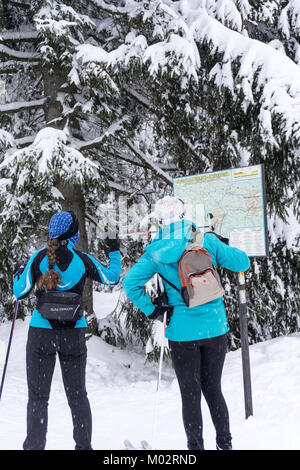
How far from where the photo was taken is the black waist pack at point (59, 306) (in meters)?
2.99

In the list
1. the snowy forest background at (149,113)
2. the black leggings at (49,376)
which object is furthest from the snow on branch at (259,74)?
the black leggings at (49,376)

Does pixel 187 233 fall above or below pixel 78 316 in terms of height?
above

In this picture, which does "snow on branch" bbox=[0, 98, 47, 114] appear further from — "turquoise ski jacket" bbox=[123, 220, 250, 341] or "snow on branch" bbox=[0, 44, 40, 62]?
"turquoise ski jacket" bbox=[123, 220, 250, 341]

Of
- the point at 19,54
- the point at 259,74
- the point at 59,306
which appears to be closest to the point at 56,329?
the point at 59,306

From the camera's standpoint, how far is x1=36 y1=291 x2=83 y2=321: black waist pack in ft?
9.81

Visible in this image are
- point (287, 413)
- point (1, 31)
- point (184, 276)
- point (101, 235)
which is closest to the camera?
point (184, 276)

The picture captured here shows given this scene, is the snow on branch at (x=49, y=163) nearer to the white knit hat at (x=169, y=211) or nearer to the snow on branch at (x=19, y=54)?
the snow on branch at (x=19, y=54)

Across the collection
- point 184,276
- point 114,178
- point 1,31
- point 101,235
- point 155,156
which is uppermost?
point 1,31

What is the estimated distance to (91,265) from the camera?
322cm

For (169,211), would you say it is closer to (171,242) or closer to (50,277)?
(171,242)

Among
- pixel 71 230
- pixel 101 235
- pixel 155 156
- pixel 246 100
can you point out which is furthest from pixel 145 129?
pixel 71 230

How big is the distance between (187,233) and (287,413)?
2354 mm

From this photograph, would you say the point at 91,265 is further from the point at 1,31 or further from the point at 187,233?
the point at 1,31

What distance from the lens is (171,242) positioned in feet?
9.80
